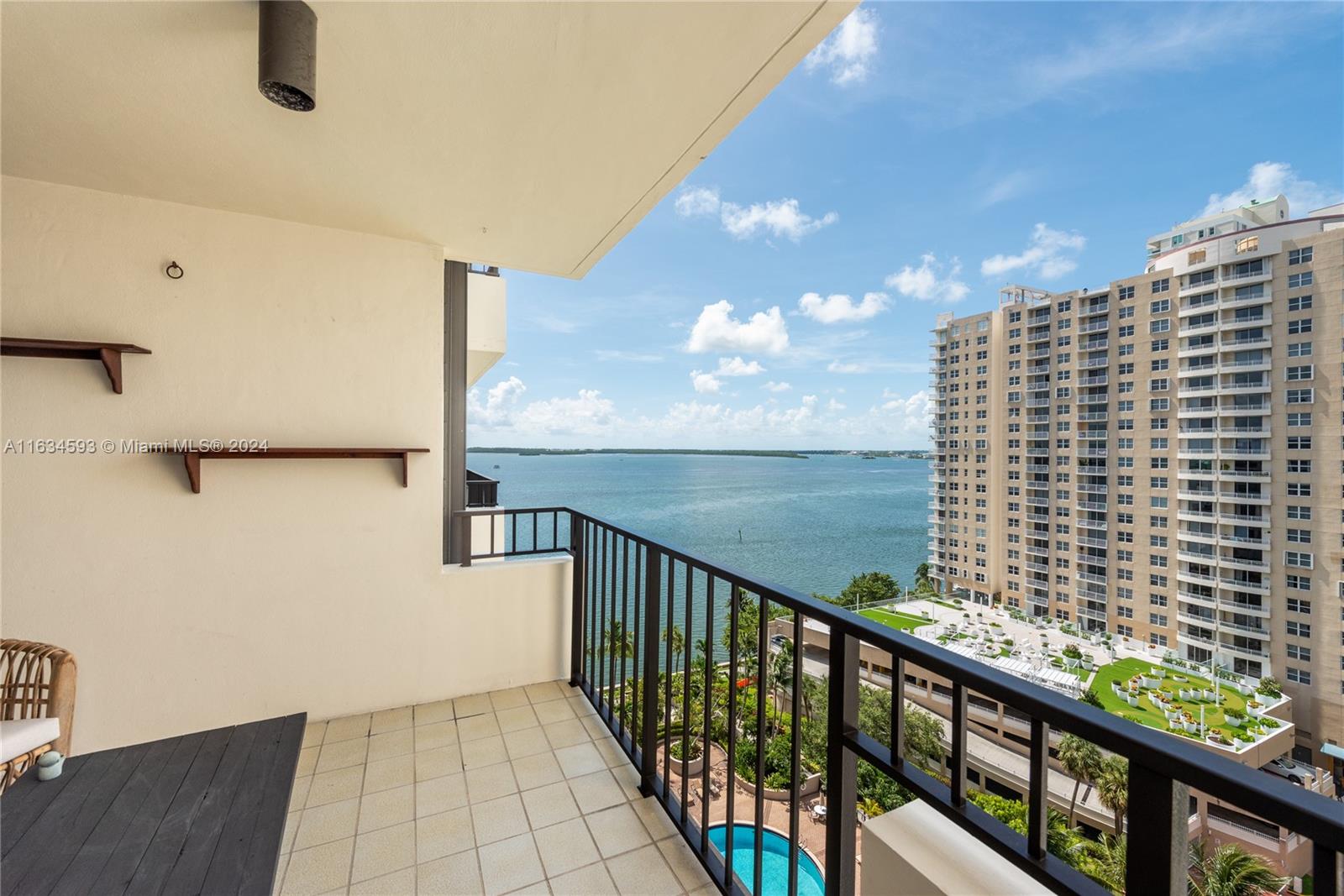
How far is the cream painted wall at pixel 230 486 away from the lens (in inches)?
83.8

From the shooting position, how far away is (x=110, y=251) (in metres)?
2.19

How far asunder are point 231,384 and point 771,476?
3827 centimetres

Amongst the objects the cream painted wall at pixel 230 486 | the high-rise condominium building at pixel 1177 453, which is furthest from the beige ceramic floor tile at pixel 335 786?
the high-rise condominium building at pixel 1177 453

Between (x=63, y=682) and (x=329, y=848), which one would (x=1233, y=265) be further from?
(x=63, y=682)

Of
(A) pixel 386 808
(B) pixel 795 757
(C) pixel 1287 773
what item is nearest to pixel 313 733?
(A) pixel 386 808

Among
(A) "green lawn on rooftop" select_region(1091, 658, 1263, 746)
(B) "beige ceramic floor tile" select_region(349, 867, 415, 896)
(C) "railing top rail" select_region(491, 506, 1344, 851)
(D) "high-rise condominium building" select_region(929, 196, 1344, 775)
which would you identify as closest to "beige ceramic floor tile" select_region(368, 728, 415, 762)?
(B) "beige ceramic floor tile" select_region(349, 867, 415, 896)

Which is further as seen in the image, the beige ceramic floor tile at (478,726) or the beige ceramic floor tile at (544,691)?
the beige ceramic floor tile at (544,691)

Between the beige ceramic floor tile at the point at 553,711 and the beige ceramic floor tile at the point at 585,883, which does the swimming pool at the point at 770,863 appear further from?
the beige ceramic floor tile at the point at 585,883

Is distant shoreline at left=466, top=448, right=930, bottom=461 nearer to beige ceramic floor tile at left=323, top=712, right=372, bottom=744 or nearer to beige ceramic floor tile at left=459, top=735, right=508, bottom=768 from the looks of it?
beige ceramic floor tile at left=323, top=712, right=372, bottom=744

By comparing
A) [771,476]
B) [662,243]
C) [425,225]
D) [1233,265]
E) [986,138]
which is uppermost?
[986,138]

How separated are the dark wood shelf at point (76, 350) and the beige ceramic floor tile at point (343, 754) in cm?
178

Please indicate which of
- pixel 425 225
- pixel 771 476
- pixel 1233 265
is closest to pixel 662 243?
pixel 771 476

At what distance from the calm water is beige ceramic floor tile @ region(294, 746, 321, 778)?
11.7 m

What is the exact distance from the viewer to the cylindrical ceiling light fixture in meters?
1.26
